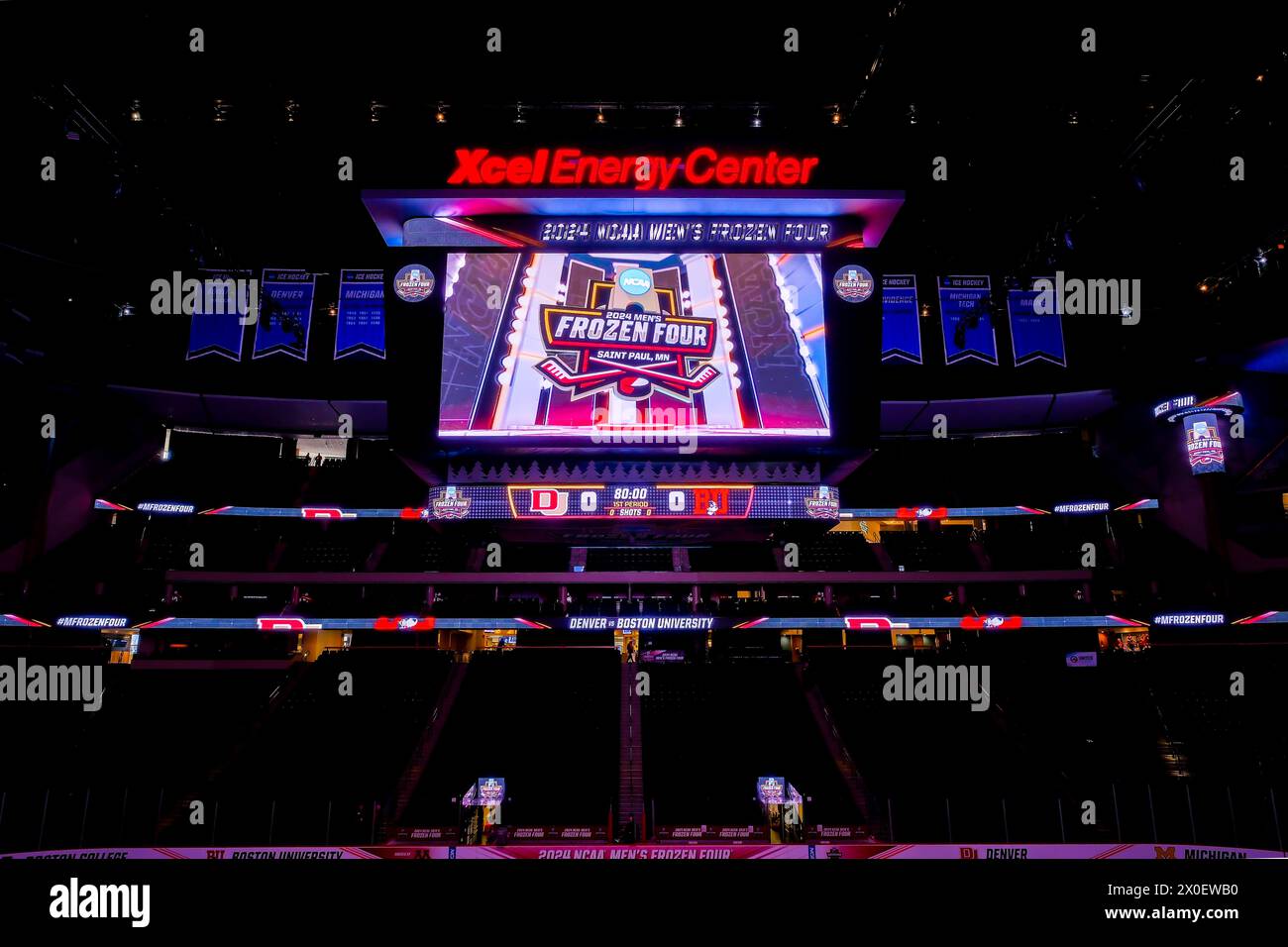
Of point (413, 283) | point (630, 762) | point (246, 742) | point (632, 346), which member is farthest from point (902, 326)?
point (246, 742)

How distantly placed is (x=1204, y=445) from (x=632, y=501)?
1506 centimetres

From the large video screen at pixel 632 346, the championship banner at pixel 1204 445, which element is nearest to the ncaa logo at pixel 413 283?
the large video screen at pixel 632 346

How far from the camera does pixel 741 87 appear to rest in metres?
10.2

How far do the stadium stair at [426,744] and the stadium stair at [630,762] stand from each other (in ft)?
12.9

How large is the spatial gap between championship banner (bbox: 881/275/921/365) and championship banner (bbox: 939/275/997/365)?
736 millimetres

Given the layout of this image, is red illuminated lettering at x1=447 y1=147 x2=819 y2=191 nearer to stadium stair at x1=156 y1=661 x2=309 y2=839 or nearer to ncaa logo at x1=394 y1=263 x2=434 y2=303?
ncaa logo at x1=394 y1=263 x2=434 y2=303

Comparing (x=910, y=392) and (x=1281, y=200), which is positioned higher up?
(x=1281, y=200)

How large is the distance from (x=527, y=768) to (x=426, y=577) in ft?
21.5

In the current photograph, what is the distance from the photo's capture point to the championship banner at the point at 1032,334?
1688 centimetres

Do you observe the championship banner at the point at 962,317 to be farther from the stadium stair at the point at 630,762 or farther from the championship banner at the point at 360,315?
the championship banner at the point at 360,315

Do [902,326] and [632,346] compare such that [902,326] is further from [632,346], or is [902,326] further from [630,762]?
[630,762]

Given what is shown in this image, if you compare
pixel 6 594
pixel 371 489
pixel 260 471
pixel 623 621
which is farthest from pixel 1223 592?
pixel 6 594

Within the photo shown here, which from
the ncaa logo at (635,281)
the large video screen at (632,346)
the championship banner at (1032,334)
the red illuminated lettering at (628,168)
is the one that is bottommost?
the large video screen at (632,346)

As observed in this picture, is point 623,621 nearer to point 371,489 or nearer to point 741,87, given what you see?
point 371,489
